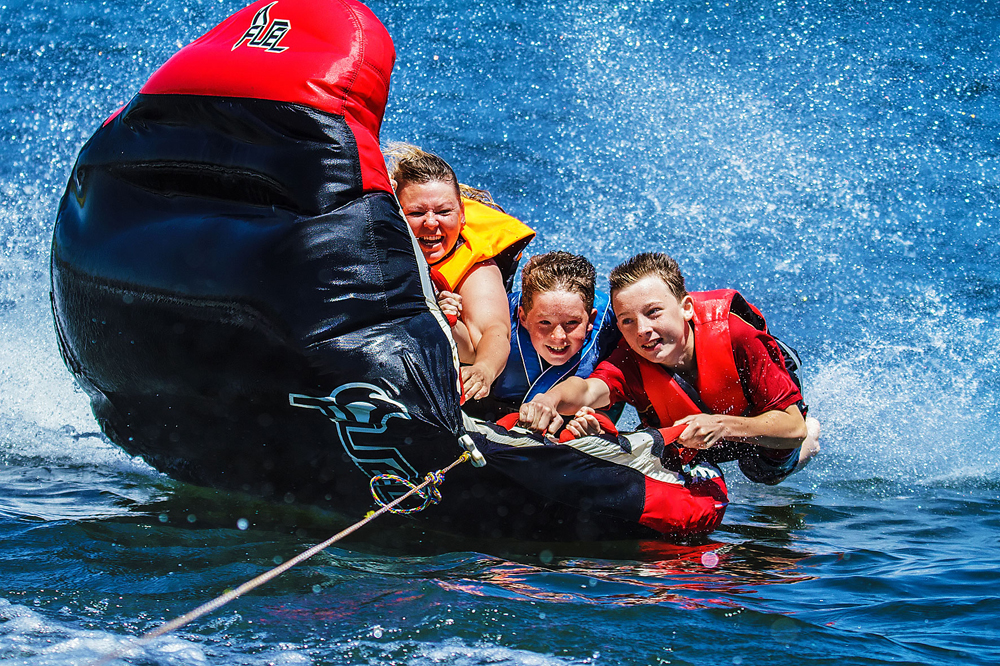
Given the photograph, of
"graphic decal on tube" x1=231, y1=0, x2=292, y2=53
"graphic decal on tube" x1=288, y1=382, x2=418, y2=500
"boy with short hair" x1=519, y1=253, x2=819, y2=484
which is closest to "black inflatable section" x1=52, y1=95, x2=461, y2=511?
"graphic decal on tube" x1=288, y1=382, x2=418, y2=500

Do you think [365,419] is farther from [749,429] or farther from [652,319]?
[749,429]

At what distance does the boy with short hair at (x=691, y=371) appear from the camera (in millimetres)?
2953

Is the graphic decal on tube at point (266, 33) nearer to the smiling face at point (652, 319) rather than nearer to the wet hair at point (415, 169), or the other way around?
the wet hair at point (415, 169)

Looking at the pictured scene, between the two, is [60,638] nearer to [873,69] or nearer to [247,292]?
[247,292]

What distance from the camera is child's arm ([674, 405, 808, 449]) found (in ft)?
9.35

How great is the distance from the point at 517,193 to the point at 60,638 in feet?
20.9

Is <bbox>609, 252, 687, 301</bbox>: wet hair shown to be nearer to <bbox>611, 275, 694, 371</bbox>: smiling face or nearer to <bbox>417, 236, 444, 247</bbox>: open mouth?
<bbox>611, 275, 694, 371</bbox>: smiling face

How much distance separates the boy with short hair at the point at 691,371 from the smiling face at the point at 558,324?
125 millimetres

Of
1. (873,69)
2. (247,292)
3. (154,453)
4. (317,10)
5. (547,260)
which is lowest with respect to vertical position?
(154,453)

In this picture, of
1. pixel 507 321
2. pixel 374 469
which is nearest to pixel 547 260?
pixel 507 321

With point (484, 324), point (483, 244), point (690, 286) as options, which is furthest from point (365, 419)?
point (690, 286)

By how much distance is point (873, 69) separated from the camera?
27.5 feet

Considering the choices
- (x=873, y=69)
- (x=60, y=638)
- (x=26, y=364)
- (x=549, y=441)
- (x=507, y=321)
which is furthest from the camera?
(x=873, y=69)

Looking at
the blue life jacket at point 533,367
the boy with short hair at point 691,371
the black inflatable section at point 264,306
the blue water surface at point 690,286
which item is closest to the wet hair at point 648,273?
the boy with short hair at point 691,371
